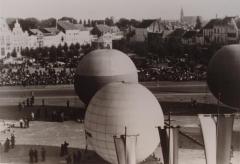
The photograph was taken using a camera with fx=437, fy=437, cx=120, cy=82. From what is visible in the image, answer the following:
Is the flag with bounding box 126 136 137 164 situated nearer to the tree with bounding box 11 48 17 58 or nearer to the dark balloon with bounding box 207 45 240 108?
the dark balloon with bounding box 207 45 240 108

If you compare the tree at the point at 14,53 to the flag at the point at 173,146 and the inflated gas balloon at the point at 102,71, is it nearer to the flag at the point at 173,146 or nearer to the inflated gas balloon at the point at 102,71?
the inflated gas balloon at the point at 102,71

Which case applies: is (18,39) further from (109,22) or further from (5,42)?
(109,22)

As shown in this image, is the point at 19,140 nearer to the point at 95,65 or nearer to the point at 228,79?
the point at 95,65

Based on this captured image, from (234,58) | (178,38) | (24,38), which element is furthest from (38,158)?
(178,38)

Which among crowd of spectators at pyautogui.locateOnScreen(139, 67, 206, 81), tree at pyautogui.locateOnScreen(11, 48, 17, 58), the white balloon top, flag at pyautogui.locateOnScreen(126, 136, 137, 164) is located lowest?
crowd of spectators at pyautogui.locateOnScreen(139, 67, 206, 81)

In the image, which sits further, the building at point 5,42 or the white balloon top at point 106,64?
the building at point 5,42

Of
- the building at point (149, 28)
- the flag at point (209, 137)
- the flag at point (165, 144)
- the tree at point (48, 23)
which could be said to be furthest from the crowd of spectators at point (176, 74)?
the tree at point (48, 23)

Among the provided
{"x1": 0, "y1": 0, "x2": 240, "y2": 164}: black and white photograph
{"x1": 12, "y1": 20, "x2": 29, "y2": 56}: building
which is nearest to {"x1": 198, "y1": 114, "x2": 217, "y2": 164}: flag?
{"x1": 0, "y1": 0, "x2": 240, "y2": 164}: black and white photograph
